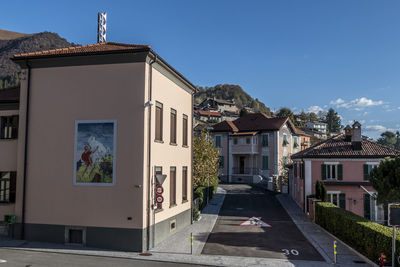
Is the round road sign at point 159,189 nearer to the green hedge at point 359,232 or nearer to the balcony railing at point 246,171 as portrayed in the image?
the green hedge at point 359,232

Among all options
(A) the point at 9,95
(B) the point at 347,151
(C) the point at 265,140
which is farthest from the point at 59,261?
(C) the point at 265,140

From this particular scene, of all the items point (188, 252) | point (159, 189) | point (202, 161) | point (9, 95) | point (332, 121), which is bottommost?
point (188, 252)

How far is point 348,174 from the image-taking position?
97.5 ft

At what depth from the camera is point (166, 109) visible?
19688 mm

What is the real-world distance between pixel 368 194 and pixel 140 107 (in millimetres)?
22063

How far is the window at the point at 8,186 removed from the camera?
1820cm

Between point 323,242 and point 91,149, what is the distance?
13.7 metres

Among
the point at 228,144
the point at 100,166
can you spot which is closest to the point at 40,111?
the point at 100,166

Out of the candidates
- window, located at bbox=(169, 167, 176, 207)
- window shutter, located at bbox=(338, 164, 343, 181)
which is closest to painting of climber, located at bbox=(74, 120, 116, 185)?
window, located at bbox=(169, 167, 176, 207)

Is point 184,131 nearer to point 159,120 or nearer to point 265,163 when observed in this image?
point 159,120

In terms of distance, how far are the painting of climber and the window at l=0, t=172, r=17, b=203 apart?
12.4 ft

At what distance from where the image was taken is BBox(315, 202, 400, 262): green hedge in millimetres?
14258

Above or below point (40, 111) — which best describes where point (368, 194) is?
below

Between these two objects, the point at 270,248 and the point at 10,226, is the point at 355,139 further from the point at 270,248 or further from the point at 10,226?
the point at 10,226
